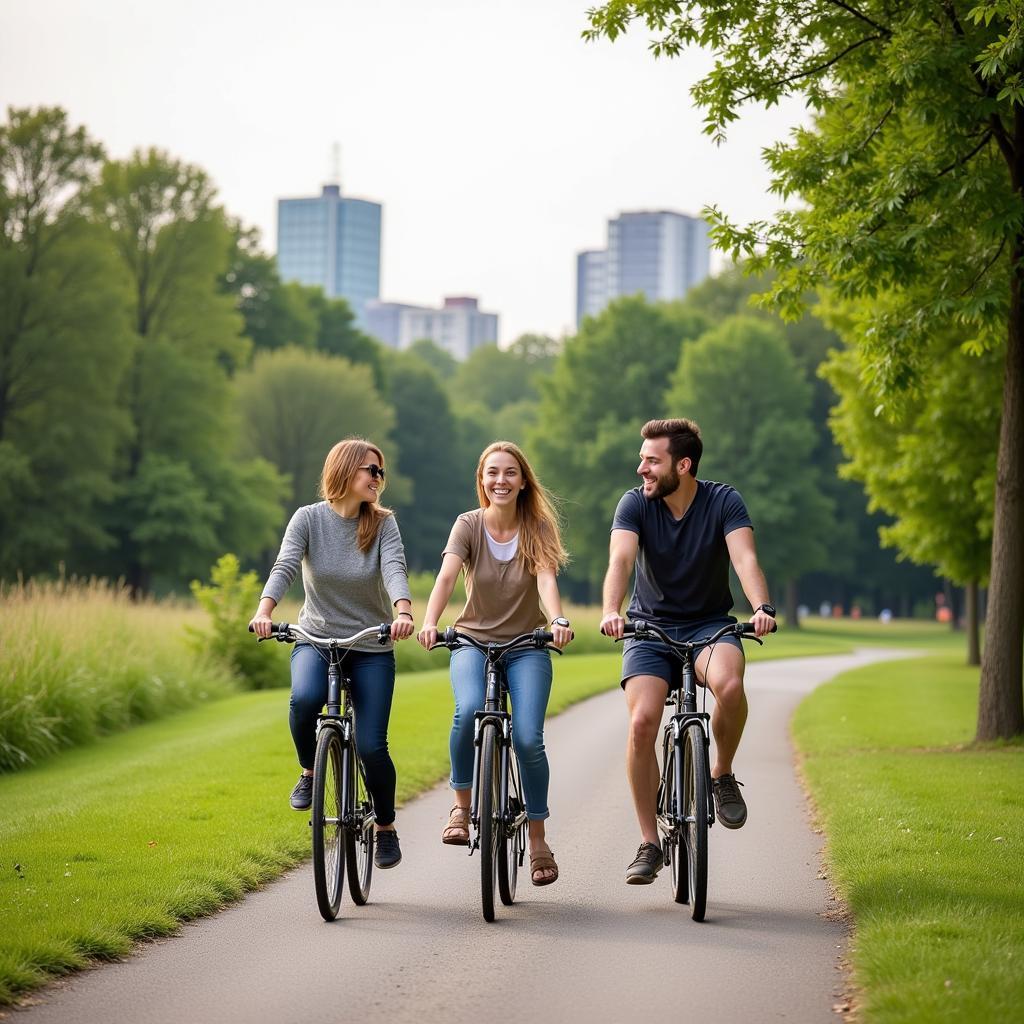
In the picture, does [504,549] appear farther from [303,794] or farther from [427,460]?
[427,460]

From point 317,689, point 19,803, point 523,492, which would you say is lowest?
point 19,803

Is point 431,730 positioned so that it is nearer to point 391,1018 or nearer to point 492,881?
point 492,881

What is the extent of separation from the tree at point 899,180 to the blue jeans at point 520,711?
702 cm

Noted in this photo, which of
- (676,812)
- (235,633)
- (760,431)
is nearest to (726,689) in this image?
(676,812)

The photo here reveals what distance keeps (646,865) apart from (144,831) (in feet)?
11.7

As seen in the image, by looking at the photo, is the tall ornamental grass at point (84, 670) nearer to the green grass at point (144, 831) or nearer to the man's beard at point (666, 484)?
the green grass at point (144, 831)

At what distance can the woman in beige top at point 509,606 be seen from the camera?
7.36 meters

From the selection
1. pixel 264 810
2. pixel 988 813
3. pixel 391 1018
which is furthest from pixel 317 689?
pixel 988 813

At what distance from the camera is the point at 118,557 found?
155 ft

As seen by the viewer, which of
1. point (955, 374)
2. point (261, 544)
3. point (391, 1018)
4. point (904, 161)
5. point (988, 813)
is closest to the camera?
point (391, 1018)

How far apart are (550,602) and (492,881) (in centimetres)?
135

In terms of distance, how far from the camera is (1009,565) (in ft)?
48.2

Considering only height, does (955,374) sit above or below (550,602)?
above

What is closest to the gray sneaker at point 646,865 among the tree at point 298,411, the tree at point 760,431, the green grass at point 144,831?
the green grass at point 144,831
